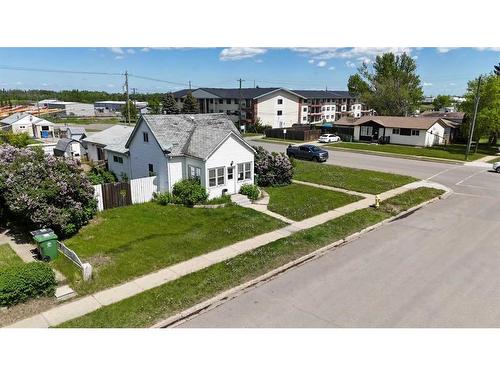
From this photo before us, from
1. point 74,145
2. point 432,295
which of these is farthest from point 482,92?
point 74,145

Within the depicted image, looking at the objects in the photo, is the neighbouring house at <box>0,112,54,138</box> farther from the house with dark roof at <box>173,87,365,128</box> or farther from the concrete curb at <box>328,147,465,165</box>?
the concrete curb at <box>328,147,465,165</box>

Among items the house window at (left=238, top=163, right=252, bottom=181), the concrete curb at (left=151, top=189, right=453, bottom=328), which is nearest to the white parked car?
the house window at (left=238, top=163, right=252, bottom=181)

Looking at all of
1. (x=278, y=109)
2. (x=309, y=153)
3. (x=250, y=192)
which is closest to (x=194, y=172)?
(x=250, y=192)

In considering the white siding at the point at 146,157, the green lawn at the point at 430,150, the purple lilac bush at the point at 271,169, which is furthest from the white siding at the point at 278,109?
the white siding at the point at 146,157

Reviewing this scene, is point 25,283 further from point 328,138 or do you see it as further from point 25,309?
point 328,138

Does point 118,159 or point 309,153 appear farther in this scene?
point 309,153

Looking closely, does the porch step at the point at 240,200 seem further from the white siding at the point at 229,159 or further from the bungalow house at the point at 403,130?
the bungalow house at the point at 403,130
